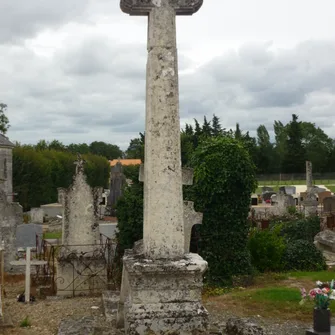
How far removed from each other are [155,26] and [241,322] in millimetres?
3717

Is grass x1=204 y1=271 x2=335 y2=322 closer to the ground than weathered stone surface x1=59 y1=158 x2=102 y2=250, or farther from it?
closer to the ground

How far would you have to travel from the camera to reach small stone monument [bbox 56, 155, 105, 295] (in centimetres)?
1241

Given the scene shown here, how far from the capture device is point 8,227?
640 inches

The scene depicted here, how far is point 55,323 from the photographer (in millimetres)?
9188

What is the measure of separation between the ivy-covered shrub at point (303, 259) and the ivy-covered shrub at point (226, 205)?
2169mm

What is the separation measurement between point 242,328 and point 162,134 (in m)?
2.46

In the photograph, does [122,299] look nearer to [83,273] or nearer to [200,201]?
[83,273]

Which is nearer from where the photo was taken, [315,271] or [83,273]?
[83,273]

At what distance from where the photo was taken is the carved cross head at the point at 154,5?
19.1 feet

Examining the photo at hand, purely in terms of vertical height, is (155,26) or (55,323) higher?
(155,26)

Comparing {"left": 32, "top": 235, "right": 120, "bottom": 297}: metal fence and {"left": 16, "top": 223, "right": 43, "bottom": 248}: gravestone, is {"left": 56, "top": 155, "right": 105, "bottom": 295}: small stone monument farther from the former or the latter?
{"left": 16, "top": 223, "right": 43, "bottom": 248}: gravestone

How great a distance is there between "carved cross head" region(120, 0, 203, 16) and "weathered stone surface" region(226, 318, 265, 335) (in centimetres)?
382

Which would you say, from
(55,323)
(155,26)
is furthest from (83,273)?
(155,26)

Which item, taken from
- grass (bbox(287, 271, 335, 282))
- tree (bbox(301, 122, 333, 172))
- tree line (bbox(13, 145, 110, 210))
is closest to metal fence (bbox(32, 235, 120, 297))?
grass (bbox(287, 271, 335, 282))
